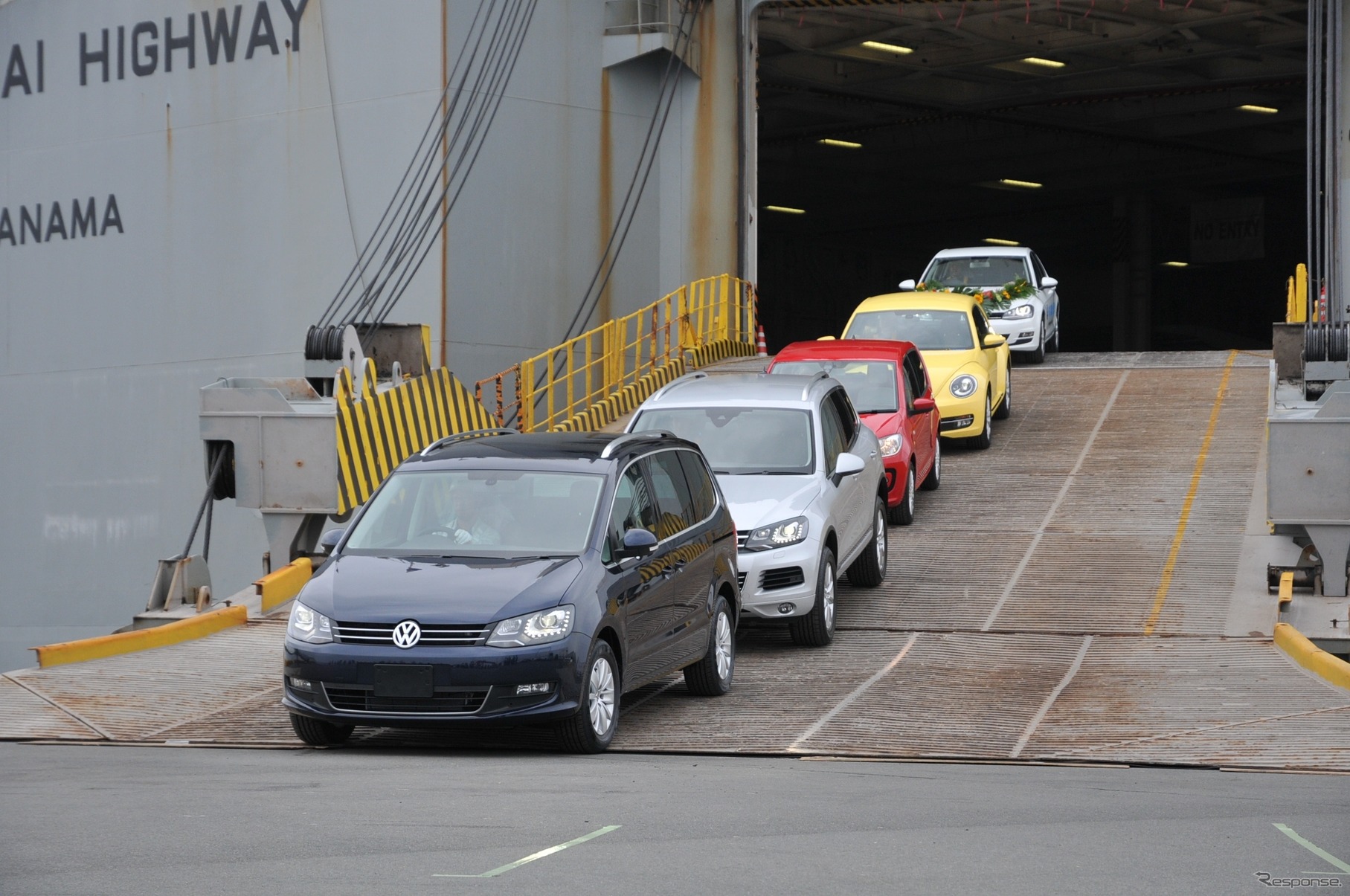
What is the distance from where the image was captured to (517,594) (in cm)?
898

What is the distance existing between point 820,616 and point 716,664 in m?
1.55

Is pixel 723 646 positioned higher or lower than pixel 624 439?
lower

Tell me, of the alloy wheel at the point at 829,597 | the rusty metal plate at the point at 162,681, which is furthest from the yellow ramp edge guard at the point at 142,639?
the alloy wheel at the point at 829,597

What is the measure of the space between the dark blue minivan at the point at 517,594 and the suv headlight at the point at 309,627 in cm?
1

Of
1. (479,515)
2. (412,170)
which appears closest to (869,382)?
(479,515)

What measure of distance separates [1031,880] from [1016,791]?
199 cm

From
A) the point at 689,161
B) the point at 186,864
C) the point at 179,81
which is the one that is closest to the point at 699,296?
the point at 689,161

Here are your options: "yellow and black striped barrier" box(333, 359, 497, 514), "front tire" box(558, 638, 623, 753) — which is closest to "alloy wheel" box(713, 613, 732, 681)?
"front tire" box(558, 638, 623, 753)

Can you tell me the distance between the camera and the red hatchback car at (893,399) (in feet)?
52.3

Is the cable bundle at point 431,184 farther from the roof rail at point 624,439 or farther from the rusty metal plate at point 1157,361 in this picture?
the roof rail at point 624,439

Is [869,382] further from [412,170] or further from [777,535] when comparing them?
[412,170]

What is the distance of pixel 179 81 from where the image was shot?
23859mm

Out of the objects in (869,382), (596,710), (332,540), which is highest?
(869,382)

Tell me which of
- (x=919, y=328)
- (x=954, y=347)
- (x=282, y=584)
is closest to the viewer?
(x=282, y=584)
